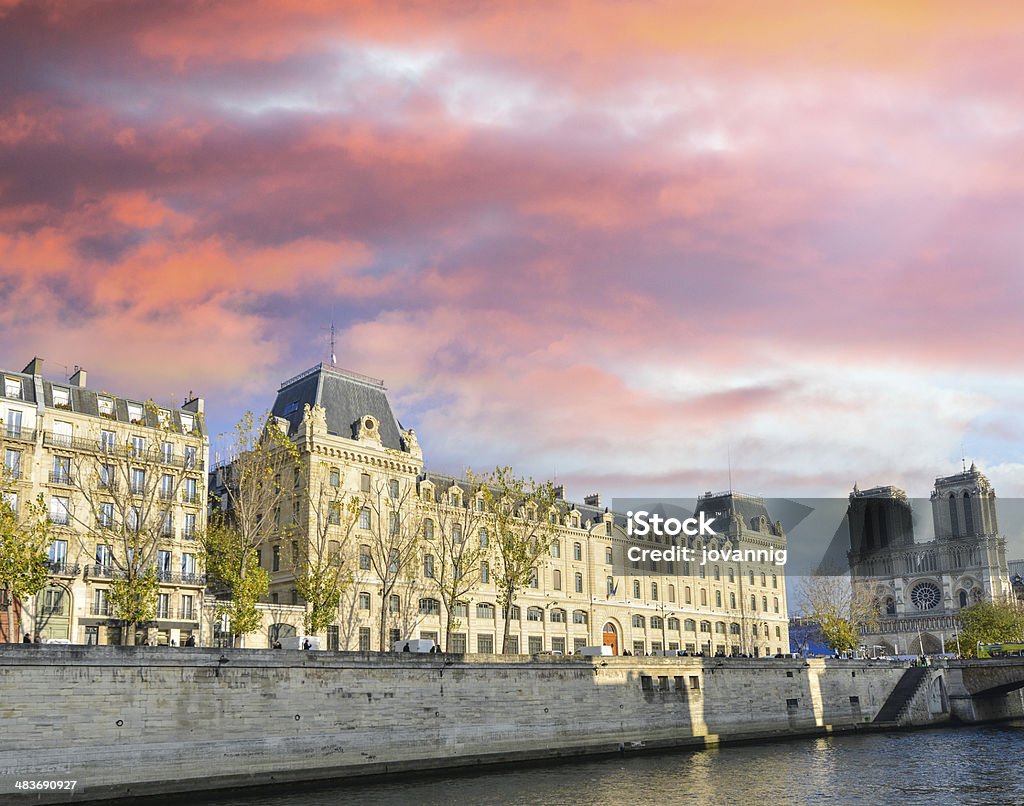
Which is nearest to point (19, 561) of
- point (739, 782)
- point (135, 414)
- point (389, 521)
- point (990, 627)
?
point (135, 414)

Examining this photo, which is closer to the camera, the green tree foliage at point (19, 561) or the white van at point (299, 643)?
the green tree foliage at point (19, 561)

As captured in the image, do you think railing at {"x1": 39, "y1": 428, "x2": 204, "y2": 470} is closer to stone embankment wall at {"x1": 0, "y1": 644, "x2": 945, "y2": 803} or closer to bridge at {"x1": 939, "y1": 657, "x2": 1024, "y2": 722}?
stone embankment wall at {"x1": 0, "y1": 644, "x2": 945, "y2": 803}

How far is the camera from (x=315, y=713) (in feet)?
179

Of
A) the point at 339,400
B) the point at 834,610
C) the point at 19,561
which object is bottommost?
the point at 834,610

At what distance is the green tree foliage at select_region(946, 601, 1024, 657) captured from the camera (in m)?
134

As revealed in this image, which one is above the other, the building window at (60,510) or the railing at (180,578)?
the building window at (60,510)

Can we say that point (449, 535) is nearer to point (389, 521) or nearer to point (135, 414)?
point (389, 521)

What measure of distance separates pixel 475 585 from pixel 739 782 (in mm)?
45218

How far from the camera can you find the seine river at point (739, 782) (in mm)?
46719

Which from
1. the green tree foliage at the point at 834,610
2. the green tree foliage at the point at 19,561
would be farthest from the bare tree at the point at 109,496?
the green tree foliage at the point at 834,610

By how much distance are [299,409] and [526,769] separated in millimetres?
43096

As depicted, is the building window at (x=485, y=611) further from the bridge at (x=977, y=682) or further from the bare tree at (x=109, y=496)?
the bridge at (x=977, y=682)

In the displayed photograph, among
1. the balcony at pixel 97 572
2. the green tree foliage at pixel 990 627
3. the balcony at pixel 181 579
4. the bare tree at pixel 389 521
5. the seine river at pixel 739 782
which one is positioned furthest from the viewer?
the green tree foliage at pixel 990 627

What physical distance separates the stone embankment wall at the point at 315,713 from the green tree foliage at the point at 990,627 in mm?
69553
